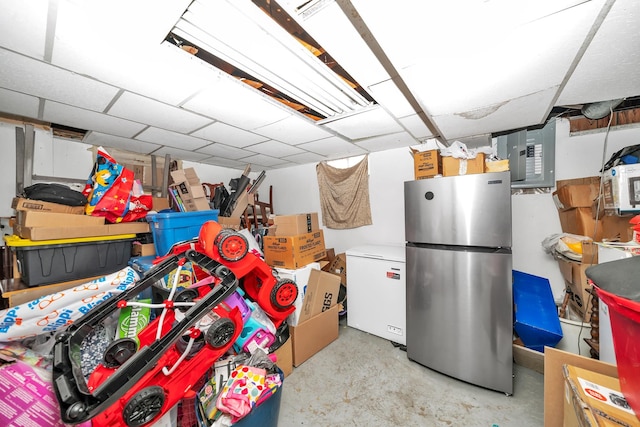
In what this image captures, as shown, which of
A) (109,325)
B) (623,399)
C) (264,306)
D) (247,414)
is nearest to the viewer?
(623,399)

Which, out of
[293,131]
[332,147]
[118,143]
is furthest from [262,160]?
[118,143]

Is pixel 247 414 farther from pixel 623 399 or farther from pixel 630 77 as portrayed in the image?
pixel 630 77

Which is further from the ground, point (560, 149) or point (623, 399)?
point (560, 149)

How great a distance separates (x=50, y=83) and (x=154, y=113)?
0.55 meters

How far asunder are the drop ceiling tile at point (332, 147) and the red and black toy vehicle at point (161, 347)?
169 centimetres

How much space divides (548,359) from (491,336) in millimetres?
550

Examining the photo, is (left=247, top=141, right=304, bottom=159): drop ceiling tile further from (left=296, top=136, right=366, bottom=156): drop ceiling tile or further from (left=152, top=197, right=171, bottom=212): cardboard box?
(left=152, top=197, right=171, bottom=212): cardboard box

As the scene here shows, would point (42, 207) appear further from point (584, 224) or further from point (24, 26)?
point (584, 224)

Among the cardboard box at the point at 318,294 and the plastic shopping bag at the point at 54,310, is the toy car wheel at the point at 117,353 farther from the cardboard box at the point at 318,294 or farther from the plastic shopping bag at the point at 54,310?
the cardboard box at the point at 318,294

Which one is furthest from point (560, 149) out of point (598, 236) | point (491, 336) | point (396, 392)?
point (396, 392)

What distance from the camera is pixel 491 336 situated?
181cm

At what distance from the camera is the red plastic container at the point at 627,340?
69 centimetres

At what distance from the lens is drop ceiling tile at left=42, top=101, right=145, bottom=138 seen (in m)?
1.77

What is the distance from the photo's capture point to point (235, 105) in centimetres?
174
